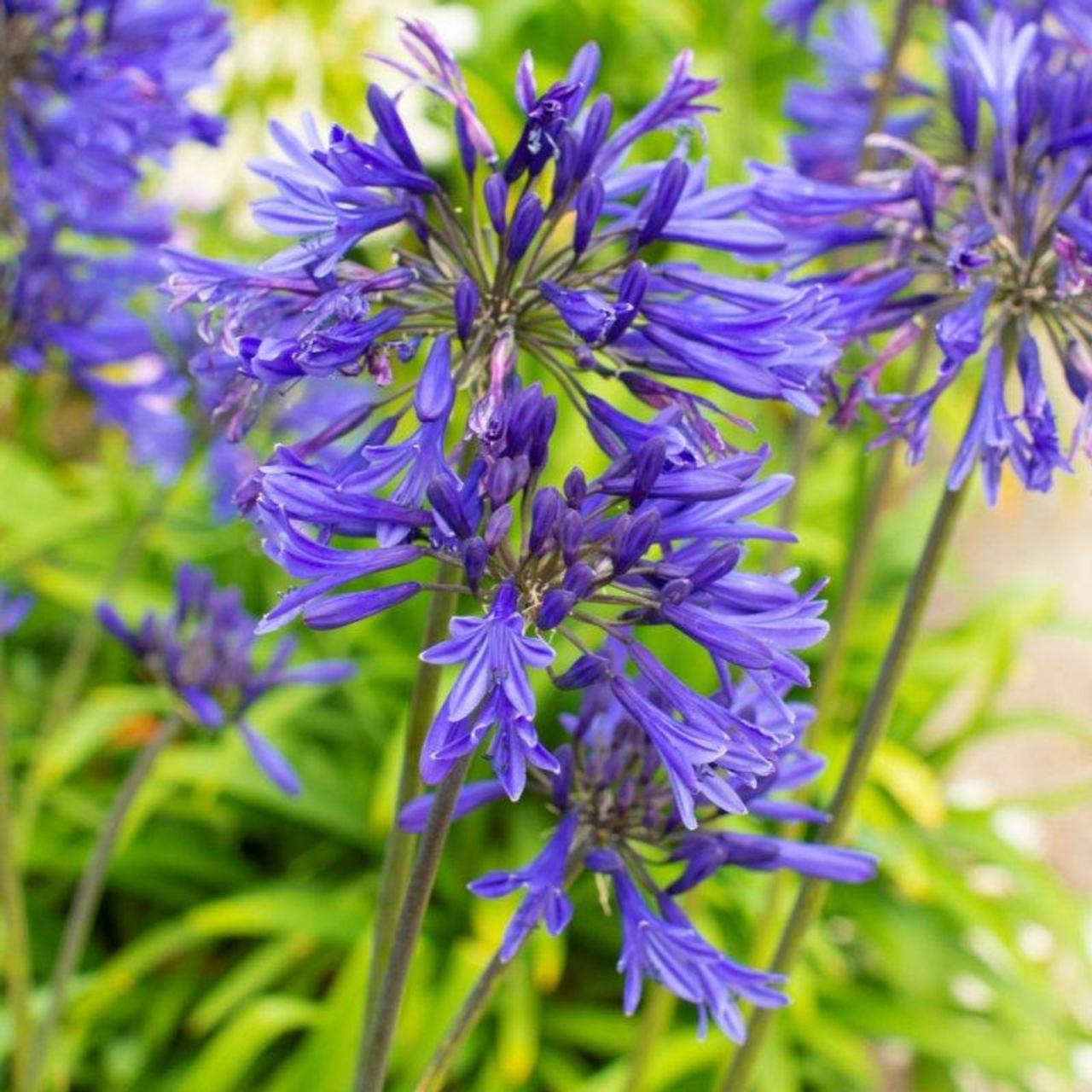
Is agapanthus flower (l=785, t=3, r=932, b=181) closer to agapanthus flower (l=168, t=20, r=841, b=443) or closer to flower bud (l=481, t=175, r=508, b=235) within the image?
agapanthus flower (l=168, t=20, r=841, b=443)

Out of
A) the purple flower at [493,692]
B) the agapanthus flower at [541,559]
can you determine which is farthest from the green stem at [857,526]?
the purple flower at [493,692]

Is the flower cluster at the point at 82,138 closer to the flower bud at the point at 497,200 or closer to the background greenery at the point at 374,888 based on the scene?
the background greenery at the point at 374,888

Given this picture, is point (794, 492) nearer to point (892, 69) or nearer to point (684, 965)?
point (892, 69)

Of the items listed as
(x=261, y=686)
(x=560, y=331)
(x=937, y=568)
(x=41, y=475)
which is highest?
(x=560, y=331)

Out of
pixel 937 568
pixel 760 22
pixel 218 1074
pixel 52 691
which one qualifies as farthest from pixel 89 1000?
pixel 760 22

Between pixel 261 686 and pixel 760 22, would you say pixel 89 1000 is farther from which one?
pixel 760 22

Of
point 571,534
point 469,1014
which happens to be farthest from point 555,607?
point 469,1014
